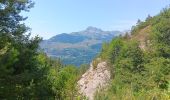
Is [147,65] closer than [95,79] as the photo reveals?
Yes

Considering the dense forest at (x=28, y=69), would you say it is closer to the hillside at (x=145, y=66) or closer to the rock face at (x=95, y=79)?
the hillside at (x=145, y=66)

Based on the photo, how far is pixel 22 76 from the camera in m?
30.0

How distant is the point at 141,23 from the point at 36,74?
13791cm

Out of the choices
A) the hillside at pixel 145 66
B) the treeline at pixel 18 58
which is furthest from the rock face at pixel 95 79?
the treeline at pixel 18 58

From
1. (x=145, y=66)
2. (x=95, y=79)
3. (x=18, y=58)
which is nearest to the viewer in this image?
(x=18, y=58)

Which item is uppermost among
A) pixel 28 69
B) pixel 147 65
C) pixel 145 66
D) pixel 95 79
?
pixel 28 69

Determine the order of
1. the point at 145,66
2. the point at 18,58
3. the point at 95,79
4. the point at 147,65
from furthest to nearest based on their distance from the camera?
the point at 95,79 → the point at 145,66 → the point at 147,65 → the point at 18,58

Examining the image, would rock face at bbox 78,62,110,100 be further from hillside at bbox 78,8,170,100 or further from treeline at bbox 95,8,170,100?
treeline at bbox 95,8,170,100

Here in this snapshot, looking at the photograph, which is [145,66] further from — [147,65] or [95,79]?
[95,79]

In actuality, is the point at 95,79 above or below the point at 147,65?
below

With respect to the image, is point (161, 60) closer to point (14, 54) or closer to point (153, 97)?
point (153, 97)

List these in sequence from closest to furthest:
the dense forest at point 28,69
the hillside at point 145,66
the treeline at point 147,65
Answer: the dense forest at point 28,69 → the hillside at point 145,66 → the treeline at point 147,65

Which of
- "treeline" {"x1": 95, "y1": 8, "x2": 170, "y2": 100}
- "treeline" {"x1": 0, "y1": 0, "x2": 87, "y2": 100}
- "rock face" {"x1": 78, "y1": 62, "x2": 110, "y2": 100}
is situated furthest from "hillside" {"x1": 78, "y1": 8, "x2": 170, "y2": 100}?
"treeline" {"x1": 0, "y1": 0, "x2": 87, "y2": 100}

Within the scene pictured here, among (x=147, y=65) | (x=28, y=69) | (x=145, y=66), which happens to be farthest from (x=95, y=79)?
(x=28, y=69)
